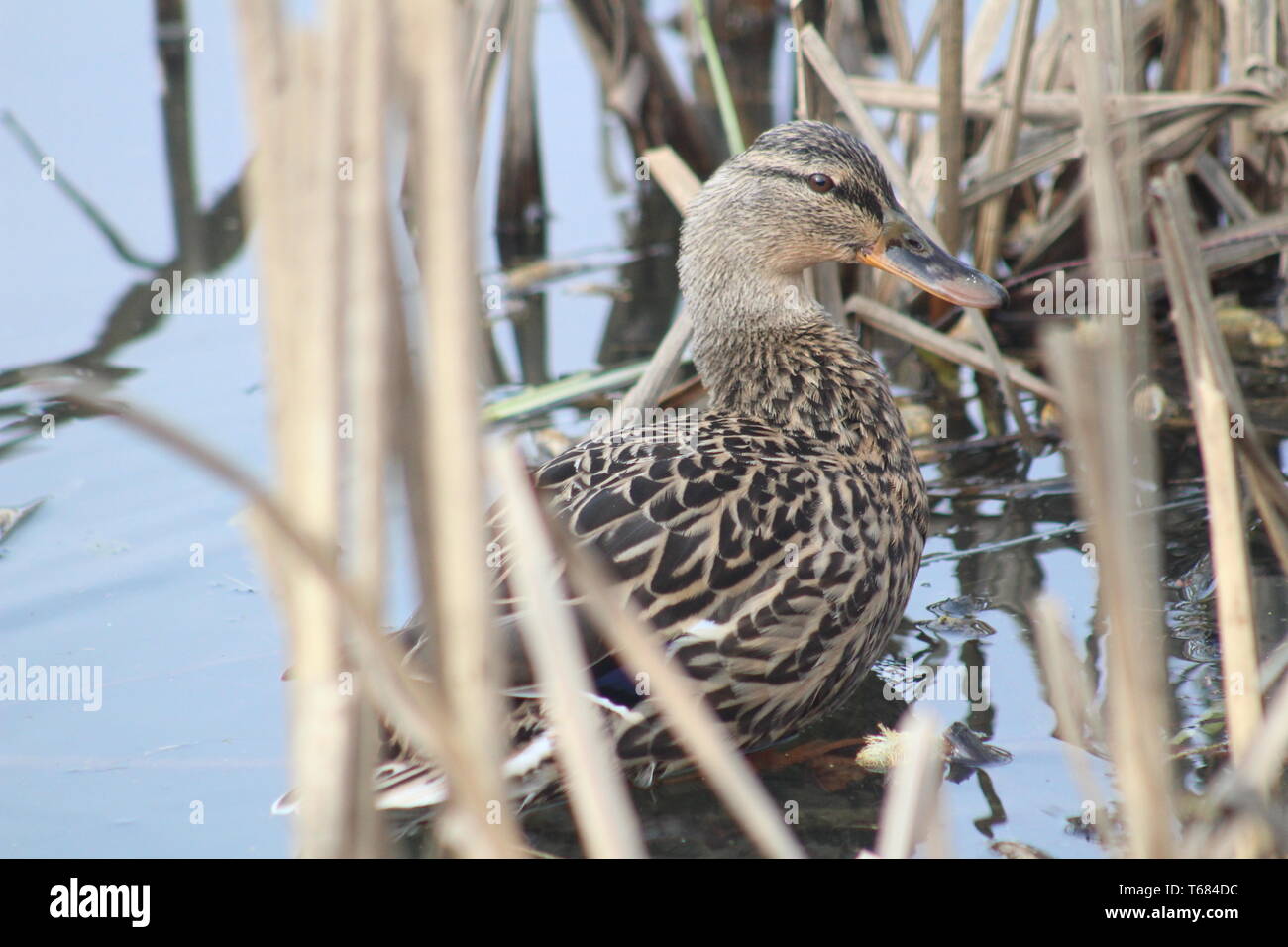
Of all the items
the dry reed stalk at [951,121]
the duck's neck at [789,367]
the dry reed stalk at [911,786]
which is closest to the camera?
the dry reed stalk at [911,786]

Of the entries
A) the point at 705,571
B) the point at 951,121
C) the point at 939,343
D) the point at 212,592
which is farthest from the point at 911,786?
the point at 951,121

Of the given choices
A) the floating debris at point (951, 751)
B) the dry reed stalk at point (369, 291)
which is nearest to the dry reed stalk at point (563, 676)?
the dry reed stalk at point (369, 291)

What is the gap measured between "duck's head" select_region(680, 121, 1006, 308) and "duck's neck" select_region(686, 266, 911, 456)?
0.33ft

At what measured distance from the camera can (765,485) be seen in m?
3.46

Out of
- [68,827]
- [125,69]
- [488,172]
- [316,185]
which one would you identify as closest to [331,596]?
[316,185]

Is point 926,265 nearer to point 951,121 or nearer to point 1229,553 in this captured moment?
point 951,121

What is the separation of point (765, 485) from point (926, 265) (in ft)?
3.28

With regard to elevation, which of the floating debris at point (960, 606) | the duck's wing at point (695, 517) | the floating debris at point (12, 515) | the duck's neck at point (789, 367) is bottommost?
the floating debris at point (960, 606)

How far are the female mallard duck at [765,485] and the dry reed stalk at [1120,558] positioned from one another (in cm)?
137

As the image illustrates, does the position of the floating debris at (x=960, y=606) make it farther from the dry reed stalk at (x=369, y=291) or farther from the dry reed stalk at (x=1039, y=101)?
the dry reed stalk at (x=369, y=291)

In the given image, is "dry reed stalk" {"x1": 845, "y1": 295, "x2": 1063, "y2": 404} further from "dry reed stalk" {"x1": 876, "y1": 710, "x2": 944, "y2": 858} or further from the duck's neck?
"dry reed stalk" {"x1": 876, "y1": 710, "x2": 944, "y2": 858}

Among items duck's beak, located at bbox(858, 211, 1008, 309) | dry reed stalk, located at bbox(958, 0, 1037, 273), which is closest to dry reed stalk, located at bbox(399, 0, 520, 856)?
duck's beak, located at bbox(858, 211, 1008, 309)

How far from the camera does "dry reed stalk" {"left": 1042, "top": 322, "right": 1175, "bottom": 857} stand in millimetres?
1737

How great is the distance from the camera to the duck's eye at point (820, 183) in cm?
406
